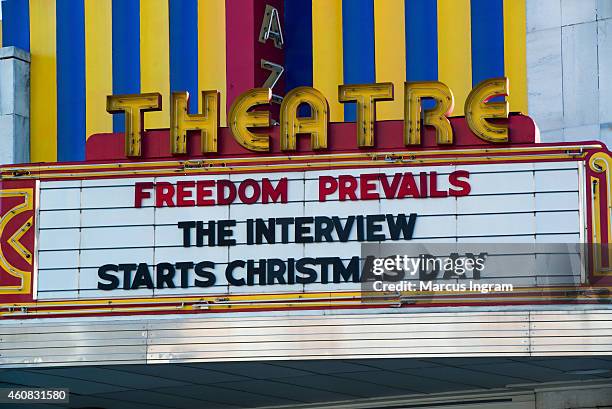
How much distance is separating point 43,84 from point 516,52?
23.5 feet

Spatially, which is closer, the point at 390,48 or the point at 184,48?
the point at 390,48

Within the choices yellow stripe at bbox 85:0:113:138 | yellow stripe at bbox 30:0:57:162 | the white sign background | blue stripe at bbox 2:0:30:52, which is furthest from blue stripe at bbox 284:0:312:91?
blue stripe at bbox 2:0:30:52

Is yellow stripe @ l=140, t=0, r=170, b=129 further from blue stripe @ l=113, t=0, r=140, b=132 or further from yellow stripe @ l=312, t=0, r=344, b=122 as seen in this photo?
yellow stripe @ l=312, t=0, r=344, b=122

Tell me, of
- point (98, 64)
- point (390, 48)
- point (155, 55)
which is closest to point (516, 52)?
point (390, 48)

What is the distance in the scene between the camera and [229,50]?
1742cm

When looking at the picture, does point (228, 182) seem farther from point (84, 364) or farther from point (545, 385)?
point (545, 385)

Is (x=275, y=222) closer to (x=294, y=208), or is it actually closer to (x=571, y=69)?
(x=294, y=208)

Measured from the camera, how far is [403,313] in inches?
565

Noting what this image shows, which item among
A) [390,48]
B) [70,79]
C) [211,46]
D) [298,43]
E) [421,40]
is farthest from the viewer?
[70,79]

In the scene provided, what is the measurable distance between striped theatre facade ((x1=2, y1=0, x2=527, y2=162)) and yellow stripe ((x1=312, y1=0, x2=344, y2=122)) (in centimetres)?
1

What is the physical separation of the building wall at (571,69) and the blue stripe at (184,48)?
16.2 ft

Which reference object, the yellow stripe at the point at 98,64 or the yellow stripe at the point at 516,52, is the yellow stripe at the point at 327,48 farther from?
the yellow stripe at the point at 98,64

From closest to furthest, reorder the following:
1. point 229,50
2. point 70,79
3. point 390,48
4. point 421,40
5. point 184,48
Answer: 1. point 229,50
2. point 421,40
3. point 390,48
4. point 184,48
5. point 70,79

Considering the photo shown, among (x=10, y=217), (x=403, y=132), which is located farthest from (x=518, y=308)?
(x=10, y=217)
